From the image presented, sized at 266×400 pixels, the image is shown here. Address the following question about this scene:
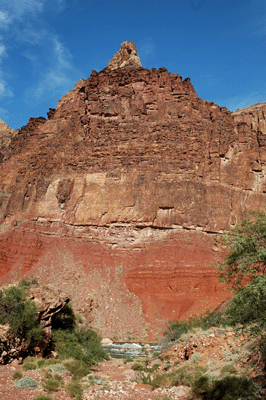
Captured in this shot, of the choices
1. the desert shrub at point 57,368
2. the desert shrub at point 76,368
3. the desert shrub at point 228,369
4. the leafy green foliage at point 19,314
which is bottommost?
the desert shrub at point 76,368

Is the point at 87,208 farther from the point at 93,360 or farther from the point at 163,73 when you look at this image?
the point at 93,360

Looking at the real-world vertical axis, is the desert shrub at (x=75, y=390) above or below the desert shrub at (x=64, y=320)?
below

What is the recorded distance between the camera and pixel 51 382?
14477 mm

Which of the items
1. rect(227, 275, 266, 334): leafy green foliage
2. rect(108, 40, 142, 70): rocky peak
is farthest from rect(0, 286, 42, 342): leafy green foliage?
rect(108, 40, 142, 70): rocky peak

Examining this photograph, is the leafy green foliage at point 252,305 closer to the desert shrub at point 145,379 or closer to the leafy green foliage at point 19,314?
the desert shrub at point 145,379


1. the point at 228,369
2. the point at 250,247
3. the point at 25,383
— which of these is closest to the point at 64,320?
the point at 25,383

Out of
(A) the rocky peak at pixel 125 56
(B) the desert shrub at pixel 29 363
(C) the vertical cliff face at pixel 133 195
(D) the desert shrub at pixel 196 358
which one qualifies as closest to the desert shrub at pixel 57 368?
(B) the desert shrub at pixel 29 363

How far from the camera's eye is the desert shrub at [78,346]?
854 inches

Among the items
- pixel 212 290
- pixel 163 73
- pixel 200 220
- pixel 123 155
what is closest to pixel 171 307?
pixel 212 290

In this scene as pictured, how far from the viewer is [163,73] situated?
200 feet

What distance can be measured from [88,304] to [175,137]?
29091 millimetres

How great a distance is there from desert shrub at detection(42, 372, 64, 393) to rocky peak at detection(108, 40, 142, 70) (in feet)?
235

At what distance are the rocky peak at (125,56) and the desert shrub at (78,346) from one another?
213ft

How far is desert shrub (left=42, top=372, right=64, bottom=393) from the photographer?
14.1m
